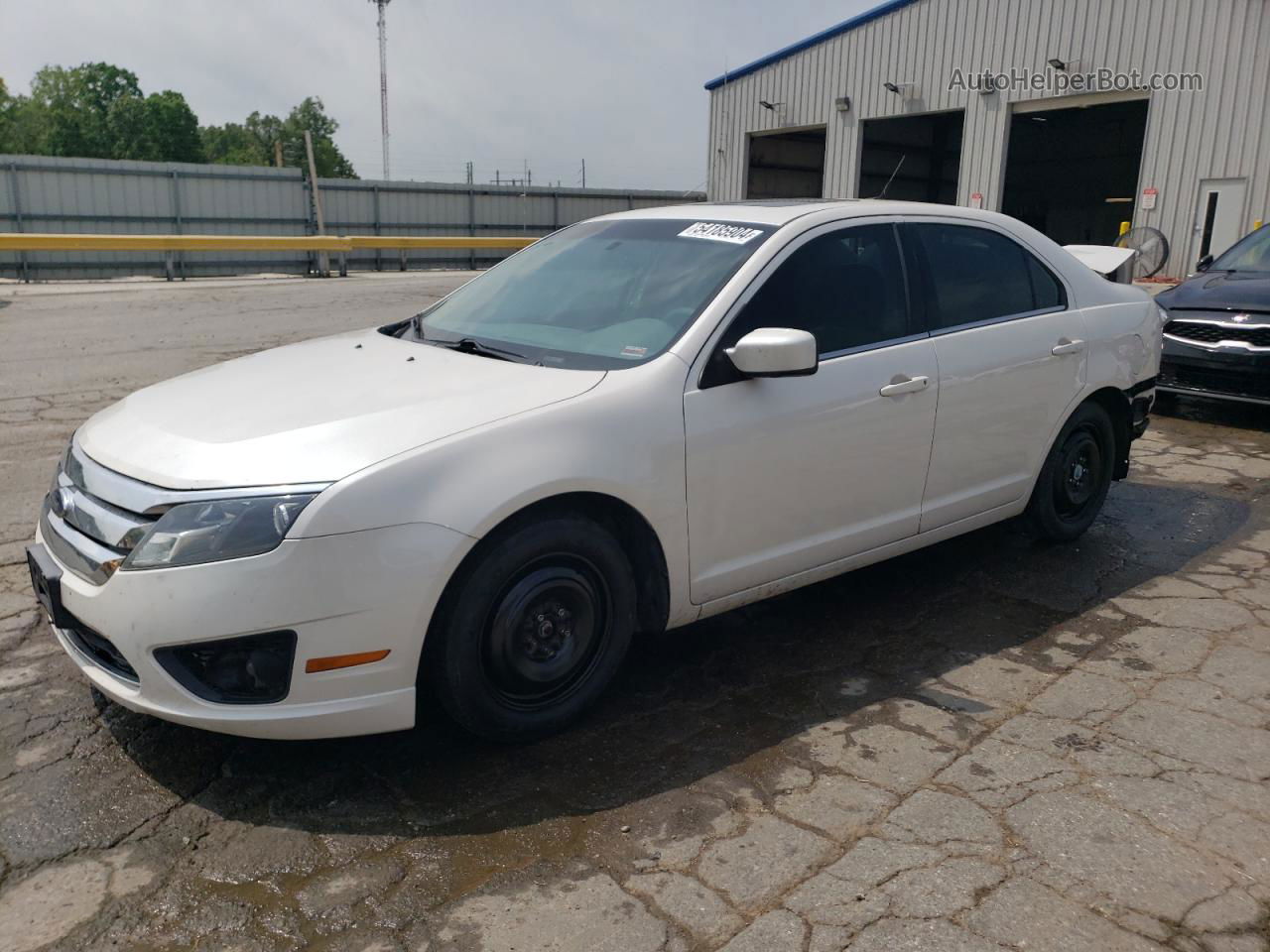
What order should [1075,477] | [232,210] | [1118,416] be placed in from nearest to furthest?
1. [1075,477]
2. [1118,416]
3. [232,210]

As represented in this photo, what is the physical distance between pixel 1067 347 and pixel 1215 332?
4.12 meters

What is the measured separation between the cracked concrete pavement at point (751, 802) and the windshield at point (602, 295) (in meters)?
1.20

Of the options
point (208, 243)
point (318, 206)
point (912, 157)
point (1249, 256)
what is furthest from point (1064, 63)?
point (318, 206)

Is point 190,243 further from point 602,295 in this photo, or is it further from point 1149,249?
point 602,295

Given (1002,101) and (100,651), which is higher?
(1002,101)

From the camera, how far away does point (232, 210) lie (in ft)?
87.8

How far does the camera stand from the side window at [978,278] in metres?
4.34

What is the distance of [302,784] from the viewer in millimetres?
3055

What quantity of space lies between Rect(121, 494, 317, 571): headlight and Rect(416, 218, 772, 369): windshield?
1124 millimetres

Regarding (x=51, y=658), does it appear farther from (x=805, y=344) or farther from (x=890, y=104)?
(x=890, y=104)

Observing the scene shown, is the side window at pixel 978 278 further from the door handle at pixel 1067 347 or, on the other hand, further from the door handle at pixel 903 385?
the door handle at pixel 903 385

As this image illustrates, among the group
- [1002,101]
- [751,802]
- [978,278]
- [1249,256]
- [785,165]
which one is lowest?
[751,802]

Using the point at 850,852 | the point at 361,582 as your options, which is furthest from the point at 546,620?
the point at 850,852

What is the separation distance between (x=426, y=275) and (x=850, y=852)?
23.3 m
